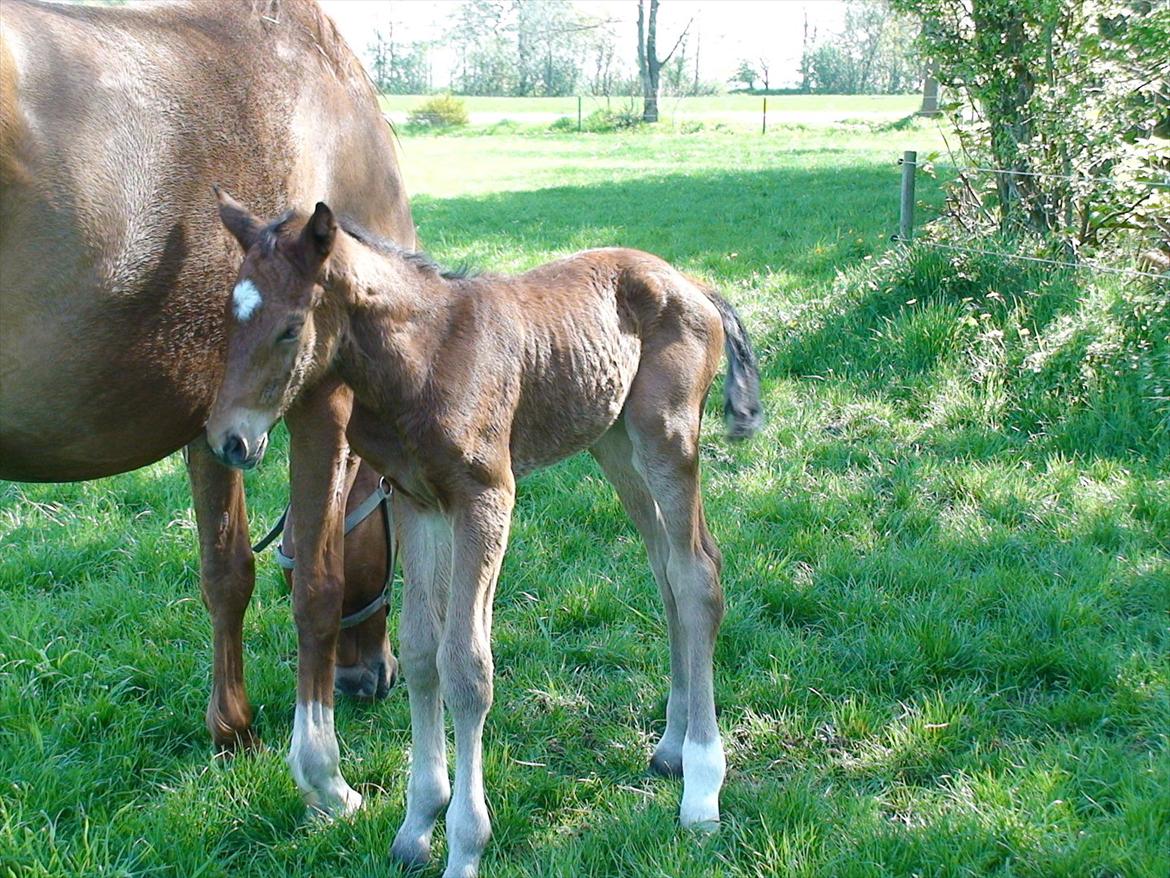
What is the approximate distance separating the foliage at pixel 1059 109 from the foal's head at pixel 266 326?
5358mm

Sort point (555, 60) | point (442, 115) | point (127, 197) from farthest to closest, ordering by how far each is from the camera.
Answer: point (555, 60) < point (442, 115) < point (127, 197)

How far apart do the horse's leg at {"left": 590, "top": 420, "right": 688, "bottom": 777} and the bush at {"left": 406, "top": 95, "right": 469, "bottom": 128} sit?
3477 cm

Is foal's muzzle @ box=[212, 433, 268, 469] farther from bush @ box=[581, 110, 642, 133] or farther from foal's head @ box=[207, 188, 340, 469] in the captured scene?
bush @ box=[581, 110, 642, 133]

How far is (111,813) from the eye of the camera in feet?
10.4

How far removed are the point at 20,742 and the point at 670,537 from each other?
2079 millimetres

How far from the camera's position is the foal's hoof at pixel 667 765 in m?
3.35

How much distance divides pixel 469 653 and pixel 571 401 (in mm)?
745

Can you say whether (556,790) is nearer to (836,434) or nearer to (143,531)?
(143,531)

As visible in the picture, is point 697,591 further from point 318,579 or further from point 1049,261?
point 1049,261

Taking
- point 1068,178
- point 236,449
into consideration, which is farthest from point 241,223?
point 1068,178

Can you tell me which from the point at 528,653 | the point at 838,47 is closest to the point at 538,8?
the point at 838,47

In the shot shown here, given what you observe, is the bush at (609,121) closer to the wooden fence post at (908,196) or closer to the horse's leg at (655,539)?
the wooden fence post at (908,196)

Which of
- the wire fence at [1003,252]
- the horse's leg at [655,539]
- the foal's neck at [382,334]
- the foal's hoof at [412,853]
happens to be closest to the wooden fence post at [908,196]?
the wire fence at [1003,252]

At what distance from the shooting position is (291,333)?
2.44m
